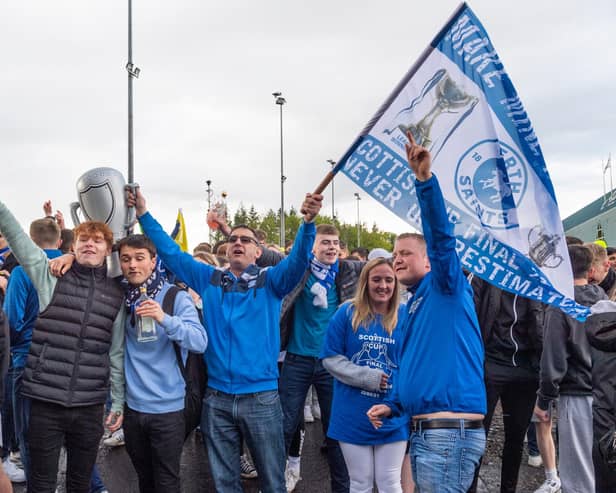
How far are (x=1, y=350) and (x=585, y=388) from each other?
3.73 m

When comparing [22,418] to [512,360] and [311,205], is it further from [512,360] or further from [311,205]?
[512,360]

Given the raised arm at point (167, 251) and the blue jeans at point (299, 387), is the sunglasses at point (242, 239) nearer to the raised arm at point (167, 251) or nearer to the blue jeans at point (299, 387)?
the raised arm at point (167, 251)

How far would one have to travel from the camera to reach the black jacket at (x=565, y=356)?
397 cm

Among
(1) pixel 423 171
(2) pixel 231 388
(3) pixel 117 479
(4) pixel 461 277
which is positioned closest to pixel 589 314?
(4) pixel 461 277

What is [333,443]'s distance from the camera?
429cm

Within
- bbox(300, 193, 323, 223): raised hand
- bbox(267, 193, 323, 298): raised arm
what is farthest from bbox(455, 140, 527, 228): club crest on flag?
bbox(267, 193, 323, 298): raised arm

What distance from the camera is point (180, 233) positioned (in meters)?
7.99

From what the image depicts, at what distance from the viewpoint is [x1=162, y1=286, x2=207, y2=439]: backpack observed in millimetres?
3664

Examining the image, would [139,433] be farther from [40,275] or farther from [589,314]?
[589,314]

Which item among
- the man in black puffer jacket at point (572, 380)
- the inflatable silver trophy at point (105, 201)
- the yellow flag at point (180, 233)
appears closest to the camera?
the inflatable silver trophy at point (105, 201)

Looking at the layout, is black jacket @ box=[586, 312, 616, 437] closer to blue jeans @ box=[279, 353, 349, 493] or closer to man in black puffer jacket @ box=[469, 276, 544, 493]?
man in black puffer jacket @ box=[469, 276, 544, 493]

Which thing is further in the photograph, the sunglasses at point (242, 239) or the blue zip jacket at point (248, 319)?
the sunglasses at point (242, 239)

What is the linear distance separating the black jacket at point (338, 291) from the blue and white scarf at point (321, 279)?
0.07 m

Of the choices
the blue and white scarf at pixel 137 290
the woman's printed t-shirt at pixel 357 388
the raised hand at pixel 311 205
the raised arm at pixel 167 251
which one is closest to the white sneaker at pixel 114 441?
the raised arm at pixel 167 251
